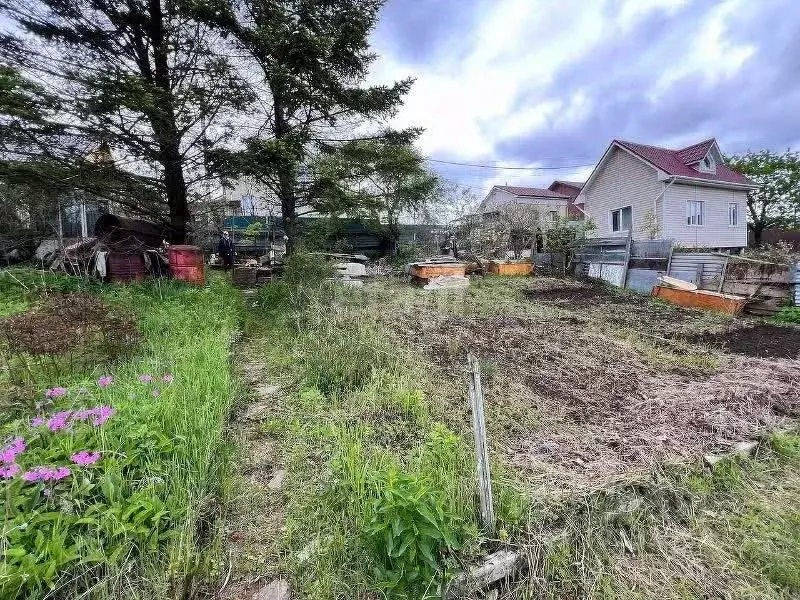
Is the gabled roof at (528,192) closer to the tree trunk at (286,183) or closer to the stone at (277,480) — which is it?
the tree trunk at (286,183)

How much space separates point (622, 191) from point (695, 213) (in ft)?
9.06

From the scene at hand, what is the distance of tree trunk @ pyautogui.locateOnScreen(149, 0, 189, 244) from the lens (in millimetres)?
5348

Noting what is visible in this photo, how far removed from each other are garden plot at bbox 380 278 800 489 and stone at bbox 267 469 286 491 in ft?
3.77

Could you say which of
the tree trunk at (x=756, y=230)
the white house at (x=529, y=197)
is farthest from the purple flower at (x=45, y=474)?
the tree trunk at (x=756, y=230)

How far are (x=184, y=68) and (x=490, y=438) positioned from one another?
25.8 ft

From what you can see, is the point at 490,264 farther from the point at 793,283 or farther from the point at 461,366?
the point at 461,366

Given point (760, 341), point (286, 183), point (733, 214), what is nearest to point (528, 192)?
point (733, 214)

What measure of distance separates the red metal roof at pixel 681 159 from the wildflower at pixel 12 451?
55.2ft

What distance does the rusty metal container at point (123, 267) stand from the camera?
6.72 m

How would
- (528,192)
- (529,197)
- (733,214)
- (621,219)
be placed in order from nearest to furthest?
(621,219), (733,214), (529,197), (528,192)

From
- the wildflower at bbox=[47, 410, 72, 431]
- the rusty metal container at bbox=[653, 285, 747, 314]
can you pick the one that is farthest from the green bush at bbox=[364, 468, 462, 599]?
the rusty metal container at bbox=[653, 285, 747, 314]

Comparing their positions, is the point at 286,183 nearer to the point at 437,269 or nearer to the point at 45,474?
the point at 437,269

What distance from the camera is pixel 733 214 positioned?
15484 millimetres

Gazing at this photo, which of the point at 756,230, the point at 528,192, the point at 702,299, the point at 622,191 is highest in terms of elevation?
the point at 528,192
